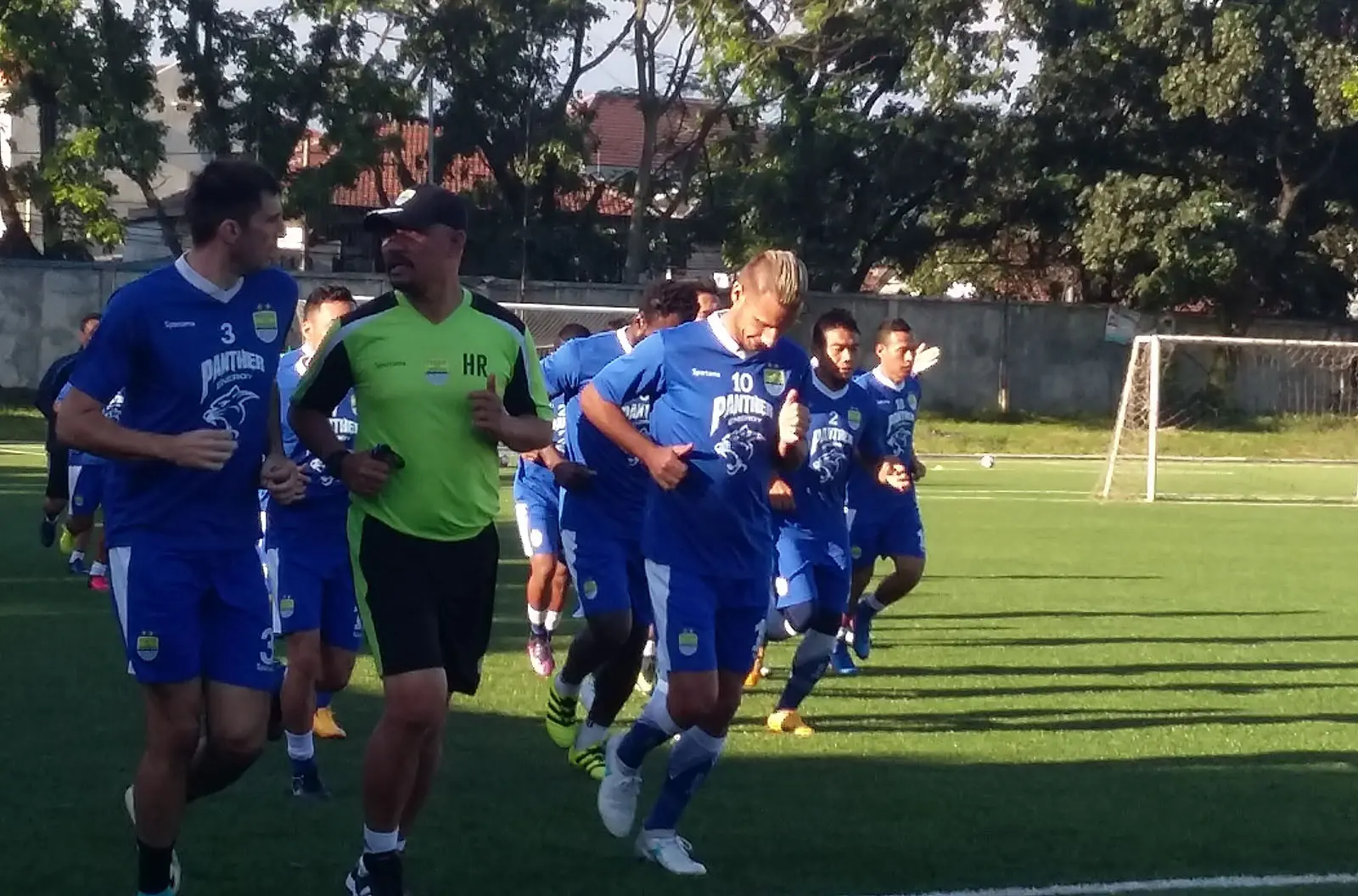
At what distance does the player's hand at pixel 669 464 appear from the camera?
6.52 meters

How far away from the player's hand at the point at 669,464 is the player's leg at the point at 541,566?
431 centimetres

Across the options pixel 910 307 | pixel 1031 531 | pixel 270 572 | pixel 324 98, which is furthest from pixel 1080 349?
pixel 270 572

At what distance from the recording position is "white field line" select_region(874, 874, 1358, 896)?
624 centimetres

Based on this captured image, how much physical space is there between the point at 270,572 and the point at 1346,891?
4186 mm

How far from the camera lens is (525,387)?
19.7ft

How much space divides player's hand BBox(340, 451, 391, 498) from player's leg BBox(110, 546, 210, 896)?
1.65 ft

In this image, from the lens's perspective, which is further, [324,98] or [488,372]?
[324,98]

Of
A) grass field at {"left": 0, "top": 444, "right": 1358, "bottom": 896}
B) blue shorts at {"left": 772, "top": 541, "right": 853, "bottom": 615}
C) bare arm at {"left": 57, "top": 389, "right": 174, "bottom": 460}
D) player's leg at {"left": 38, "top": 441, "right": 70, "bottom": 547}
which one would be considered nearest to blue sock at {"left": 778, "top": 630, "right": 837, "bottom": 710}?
blue shorts at {"left": 772, "top": 541, "right": 853, "bottom": 615}

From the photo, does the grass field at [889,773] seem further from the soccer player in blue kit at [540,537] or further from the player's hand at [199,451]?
the player's hand at [199,451]

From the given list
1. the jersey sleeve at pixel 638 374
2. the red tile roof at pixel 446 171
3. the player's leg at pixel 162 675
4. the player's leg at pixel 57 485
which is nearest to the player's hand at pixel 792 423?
the jersey sleeve at pixel 638 374

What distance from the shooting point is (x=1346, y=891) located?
6.34 meters

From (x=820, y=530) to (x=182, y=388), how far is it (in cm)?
453

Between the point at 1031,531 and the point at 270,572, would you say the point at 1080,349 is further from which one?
the point at 270,572

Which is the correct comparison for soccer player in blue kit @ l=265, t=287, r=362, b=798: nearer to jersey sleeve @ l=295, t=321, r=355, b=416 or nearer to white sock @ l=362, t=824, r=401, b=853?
jersey sleeve @ l=295, t=321, r=355, b=416
